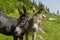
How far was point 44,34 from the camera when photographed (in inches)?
830

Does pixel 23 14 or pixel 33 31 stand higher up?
pixel 23 14

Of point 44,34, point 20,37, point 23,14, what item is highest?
point 23,14

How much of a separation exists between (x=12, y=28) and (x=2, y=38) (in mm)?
3948

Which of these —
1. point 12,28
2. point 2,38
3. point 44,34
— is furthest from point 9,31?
point 44,34

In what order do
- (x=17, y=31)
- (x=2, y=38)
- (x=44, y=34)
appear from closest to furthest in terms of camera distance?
(x=17, y=31), (x=2, y=38), (x=44, y=34)

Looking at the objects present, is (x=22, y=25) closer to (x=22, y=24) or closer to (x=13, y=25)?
(x=22, y=24)

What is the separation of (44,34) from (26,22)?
597 cm

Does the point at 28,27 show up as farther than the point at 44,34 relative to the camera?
No

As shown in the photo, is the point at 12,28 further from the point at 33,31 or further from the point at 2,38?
the point at 2,38

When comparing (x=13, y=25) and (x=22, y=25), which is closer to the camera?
(x=22, y=25)

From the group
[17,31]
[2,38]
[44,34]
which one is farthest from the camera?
[44,34]

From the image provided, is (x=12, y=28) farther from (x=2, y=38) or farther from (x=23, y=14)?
(x=2, y=38)

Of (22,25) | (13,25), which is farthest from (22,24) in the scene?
(13,25)

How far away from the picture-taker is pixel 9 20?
51.0ft
